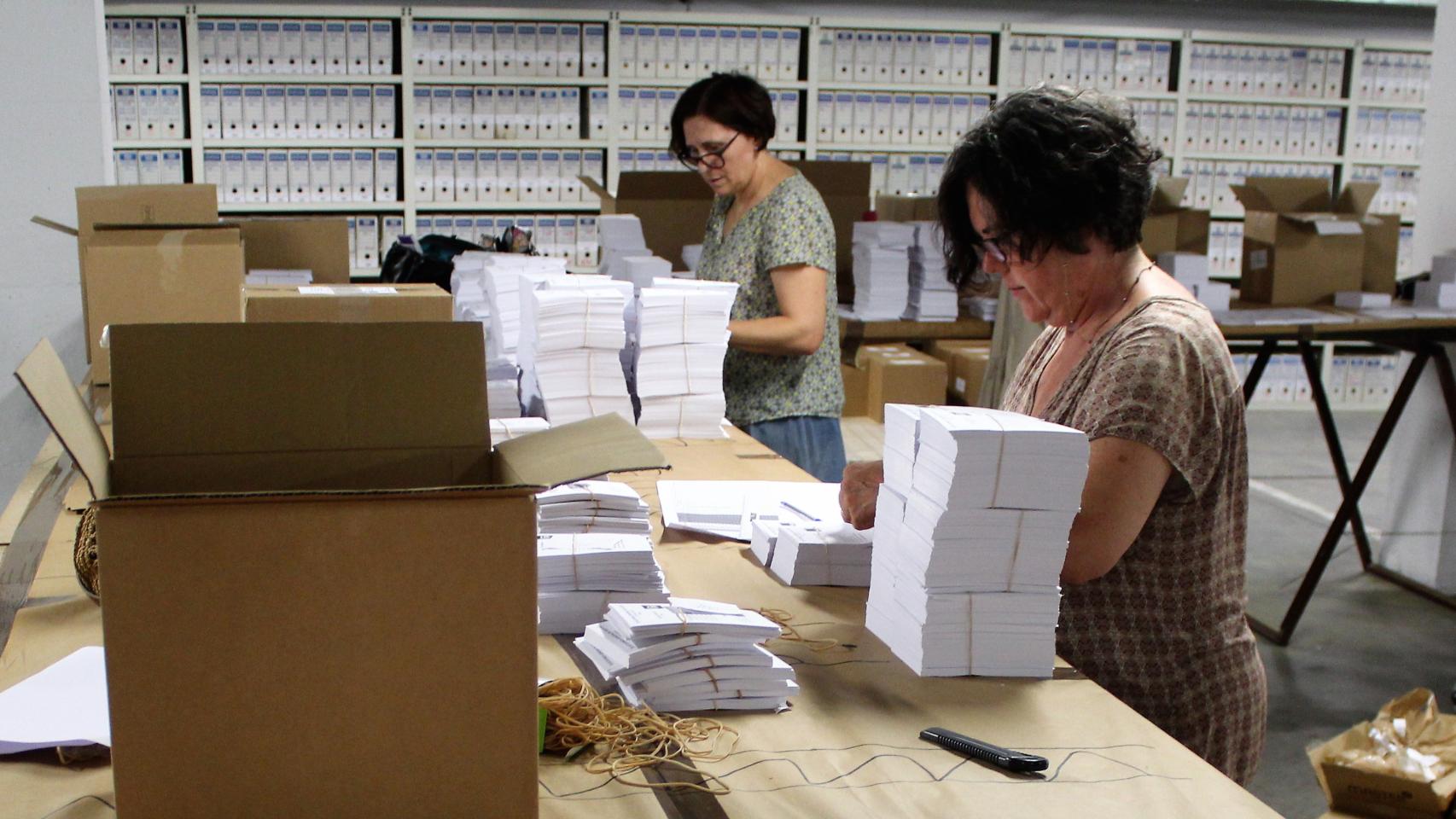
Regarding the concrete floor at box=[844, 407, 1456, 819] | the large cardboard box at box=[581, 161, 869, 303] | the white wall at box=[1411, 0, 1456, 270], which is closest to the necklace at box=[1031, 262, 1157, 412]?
the concrete floor at box=[844, 407, 1456, 819]

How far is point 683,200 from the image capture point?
4.55 meters

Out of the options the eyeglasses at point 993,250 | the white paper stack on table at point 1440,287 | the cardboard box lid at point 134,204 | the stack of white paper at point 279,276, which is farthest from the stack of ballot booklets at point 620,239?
the white paper stack on table at point 1440,287

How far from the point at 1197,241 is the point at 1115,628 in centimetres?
385

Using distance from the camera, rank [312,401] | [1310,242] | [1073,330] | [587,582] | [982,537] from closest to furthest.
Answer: [312,401] → [982,537] → [587,582] → [1073,330] → [1310,242]

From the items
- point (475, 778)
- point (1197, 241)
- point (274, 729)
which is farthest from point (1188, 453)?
point (1197, 241)

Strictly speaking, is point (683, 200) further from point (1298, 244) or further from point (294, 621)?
point (294, 621)

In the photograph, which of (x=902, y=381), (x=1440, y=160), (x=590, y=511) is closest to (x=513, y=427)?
(x=590, y=511)

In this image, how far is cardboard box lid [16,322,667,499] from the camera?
3.09ft

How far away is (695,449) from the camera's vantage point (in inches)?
99.0

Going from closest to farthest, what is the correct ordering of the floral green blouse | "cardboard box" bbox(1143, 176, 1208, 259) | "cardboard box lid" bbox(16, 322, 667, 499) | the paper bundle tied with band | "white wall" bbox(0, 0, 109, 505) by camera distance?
"cardboard box lid" bbox(16, 322, 667, 499) → the paper bundle tied with band → the floral green blouse → "white wall" bbox(0, 0, 109, 505) → "cardboard box" bbox(1143, 176, 1208, 259)

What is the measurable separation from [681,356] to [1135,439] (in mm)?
1314

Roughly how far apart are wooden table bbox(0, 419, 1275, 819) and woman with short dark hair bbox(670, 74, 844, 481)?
1.21 metres

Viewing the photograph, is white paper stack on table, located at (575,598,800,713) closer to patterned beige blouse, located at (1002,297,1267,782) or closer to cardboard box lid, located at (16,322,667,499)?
cardboard box lid, located at (16,322,667,499)

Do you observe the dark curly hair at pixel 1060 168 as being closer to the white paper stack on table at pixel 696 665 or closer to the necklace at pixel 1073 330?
the necklace at pixel 1073 330
